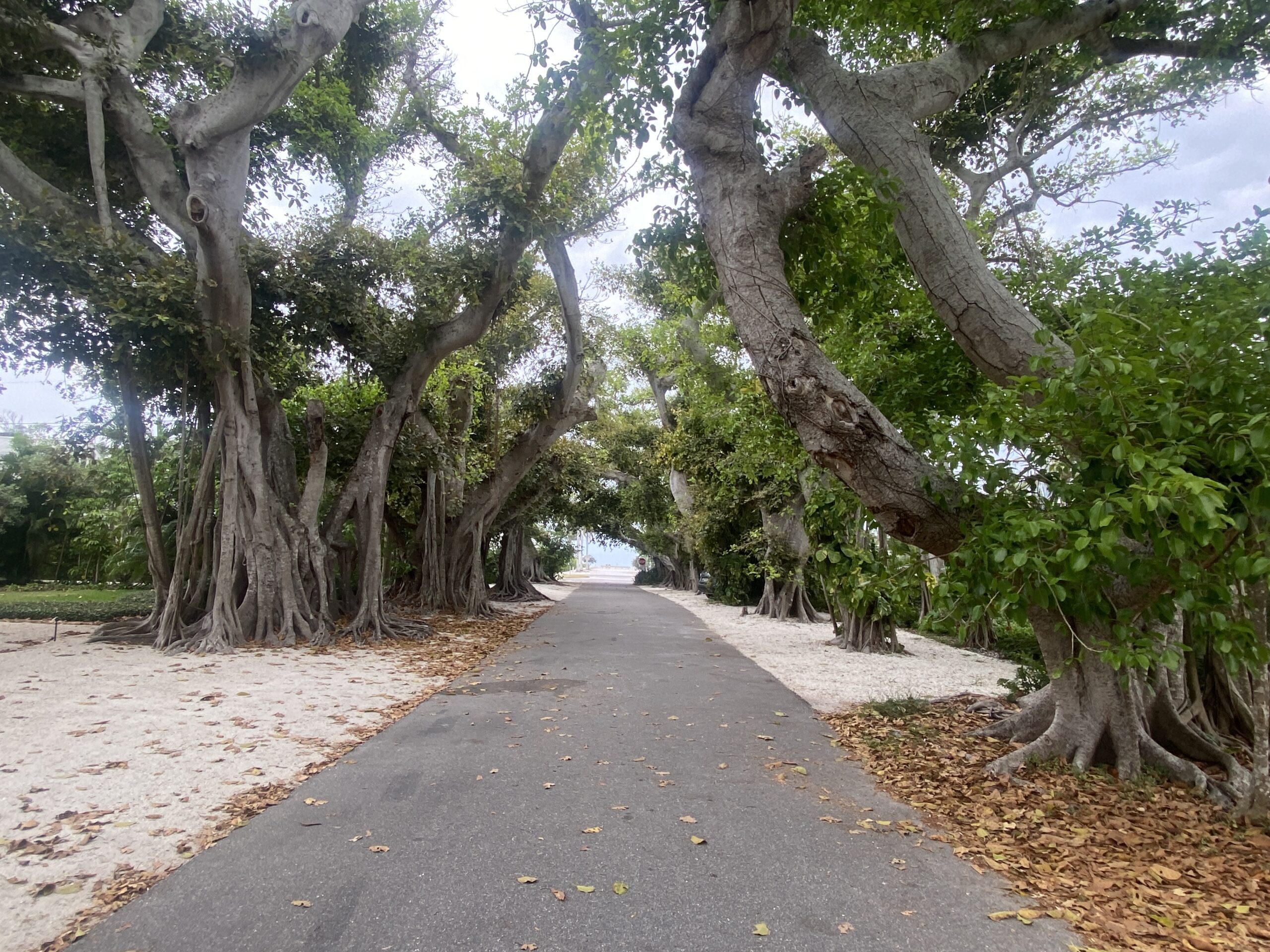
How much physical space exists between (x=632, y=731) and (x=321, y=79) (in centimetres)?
1230

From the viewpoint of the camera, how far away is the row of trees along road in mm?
3432

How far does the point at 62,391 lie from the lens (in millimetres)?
10758

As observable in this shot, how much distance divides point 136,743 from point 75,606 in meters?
11.2

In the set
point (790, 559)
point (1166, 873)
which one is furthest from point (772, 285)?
point (790, 559)

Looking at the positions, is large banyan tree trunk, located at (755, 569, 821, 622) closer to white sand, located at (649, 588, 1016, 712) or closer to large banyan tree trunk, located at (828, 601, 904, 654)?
white sand, located at (649, 588, 1016, 712)

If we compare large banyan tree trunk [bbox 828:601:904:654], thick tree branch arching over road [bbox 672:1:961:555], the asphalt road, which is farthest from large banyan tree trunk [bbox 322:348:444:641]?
thick tree branch arching over road [bbox 672:1:961:555]

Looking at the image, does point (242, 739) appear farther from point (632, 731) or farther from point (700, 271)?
point (700, 271)

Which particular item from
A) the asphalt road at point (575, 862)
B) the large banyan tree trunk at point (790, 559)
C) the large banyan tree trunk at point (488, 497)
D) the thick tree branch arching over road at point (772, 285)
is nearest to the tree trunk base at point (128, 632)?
the asphalt road at point (575, 862)

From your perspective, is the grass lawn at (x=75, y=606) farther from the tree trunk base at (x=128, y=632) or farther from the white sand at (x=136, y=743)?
the white sand at (x=136, y=743)

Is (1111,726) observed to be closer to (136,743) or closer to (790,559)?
(136,743)

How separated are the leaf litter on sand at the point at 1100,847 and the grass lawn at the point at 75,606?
12.5m

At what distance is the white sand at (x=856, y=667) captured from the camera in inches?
311

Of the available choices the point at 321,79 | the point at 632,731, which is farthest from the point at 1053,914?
the point at 321,79

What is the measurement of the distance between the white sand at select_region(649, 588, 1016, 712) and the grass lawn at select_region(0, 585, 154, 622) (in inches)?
419
